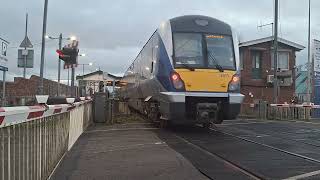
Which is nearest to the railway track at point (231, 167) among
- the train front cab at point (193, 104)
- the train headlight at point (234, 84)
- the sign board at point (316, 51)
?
the train front cab at point (193, 104)

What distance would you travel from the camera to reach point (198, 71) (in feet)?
54.4

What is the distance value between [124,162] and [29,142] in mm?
4047

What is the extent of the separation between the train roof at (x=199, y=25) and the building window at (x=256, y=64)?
2719 centimetres

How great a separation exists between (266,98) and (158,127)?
83.2ft

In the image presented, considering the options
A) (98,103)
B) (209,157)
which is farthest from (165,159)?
(98,103)

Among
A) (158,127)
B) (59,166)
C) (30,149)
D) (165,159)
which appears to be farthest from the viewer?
(158,127)

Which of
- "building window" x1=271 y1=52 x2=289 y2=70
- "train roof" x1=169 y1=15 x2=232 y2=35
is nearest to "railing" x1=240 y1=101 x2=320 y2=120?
"building window" x1=271 y1=52 x2=289 y2=70

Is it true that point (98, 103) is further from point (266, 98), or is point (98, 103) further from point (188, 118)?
point (266, 98)

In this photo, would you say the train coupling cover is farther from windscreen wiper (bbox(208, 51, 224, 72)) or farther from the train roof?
the train roof

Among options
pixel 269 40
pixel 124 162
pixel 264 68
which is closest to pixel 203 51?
pixel 124 162

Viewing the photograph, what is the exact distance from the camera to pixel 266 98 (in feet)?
146

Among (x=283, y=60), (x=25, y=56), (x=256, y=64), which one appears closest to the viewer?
(x=25, y=56)

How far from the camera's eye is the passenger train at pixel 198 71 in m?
16.5

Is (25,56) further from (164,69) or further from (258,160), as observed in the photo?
(258,160)
